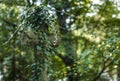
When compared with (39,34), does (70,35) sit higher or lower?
lower

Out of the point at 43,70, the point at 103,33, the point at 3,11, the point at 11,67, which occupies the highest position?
the point at 3,11

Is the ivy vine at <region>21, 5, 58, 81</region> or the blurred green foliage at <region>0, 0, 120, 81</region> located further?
the blurred green foliage at <region>0, 0, 120, 81</region>

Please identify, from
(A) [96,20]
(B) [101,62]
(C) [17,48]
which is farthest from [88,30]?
(C) [17,48]

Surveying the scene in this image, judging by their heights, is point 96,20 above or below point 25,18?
below

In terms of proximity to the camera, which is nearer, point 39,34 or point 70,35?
point 39,34

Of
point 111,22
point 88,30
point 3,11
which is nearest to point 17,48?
point 3,11

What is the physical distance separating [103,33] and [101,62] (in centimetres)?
176

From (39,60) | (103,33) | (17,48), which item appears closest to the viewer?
(39,60)

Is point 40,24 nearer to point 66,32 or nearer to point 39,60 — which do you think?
point 39,60

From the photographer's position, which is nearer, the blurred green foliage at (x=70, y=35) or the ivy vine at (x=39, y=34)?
the ivy vine at (x=39, y=34)

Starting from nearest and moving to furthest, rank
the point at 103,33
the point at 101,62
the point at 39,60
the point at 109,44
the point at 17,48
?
the point at 39,60, the point at 109,44, the point at 101,62, the point at 17,48, the point at 103,33

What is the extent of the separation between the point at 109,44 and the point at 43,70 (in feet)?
7.57

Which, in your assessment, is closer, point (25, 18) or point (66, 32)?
point (25, 18)

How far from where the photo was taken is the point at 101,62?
30.4 feet
